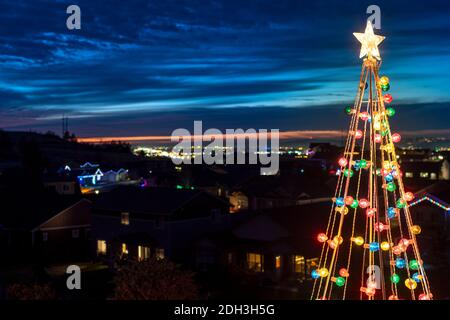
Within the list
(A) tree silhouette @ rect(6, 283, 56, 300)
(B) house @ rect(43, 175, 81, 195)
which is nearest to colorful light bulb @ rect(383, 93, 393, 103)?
A: (A) tree silhouette @ rect(6, 283, 56, 300)

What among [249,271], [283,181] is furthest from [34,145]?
[249,271]

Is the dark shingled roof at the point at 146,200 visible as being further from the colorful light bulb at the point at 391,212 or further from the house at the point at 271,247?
the colorful light bulb at the point at 391,212

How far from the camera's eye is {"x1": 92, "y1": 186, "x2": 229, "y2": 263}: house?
87.9 feet

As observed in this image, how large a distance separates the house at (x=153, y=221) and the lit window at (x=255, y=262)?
3422mm

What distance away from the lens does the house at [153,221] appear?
87.9 ft

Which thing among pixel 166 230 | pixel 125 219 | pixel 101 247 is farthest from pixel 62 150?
pixel 166 230

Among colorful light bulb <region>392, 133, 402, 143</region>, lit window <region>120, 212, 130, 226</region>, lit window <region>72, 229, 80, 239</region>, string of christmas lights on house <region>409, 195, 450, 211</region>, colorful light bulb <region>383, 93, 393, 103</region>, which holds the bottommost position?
lit window <region>72, 229, 80, 239</region>

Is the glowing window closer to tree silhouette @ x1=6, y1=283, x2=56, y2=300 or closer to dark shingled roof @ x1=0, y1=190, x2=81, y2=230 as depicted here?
tree silhouette @ x1=6, y1=283, x2=56, y2=300

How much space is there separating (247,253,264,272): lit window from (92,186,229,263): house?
3.42 metres

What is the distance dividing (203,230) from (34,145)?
59020mm

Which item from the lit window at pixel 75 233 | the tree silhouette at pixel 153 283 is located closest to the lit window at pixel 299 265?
the tree silhouette at pixel 153 283

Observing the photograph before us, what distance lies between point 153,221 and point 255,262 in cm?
587

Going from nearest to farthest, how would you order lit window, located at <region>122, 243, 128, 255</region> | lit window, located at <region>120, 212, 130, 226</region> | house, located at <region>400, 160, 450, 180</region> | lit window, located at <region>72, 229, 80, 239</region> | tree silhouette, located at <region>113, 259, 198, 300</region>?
tree silhouette, located at <region>113, 259, 198, 300</region>, lit window, located at <region>122, 243, 128, 255</region>, lit window, located at <region>120, 212, 130, 226</region>, lit window, located at <region>72, 229, 80, 239</region>, house, located at <region>400, 160, 450, 180</region>
